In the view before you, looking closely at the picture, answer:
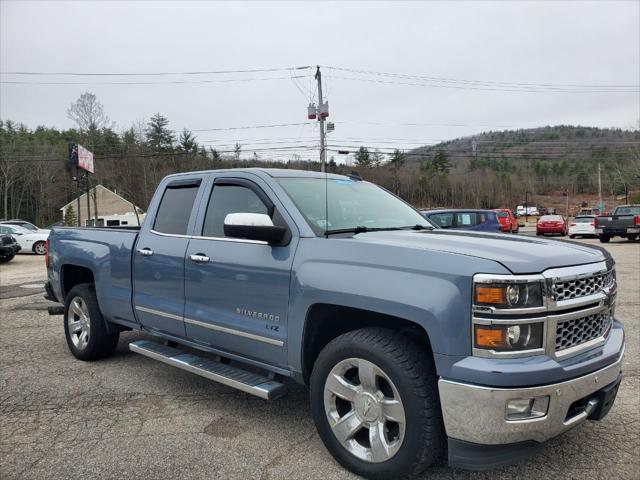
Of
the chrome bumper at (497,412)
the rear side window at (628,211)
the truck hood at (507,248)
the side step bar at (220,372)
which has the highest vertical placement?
the truck hood at (507,248)

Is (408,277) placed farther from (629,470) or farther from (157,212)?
(157,212)

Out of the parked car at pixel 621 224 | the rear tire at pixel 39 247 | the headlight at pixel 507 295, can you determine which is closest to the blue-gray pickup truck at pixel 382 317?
the headlight at pixel 507 295

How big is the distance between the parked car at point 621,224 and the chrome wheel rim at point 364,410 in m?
23.7

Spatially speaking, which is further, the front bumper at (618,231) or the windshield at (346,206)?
the front bumper at (618,231)

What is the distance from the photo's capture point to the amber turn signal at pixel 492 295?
2322 millimetres

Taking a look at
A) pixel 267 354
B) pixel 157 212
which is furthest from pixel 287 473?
pixel 157 212

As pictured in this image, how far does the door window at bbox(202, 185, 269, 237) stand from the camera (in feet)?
12.2

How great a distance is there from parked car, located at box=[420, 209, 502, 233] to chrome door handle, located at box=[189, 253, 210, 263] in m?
12.3

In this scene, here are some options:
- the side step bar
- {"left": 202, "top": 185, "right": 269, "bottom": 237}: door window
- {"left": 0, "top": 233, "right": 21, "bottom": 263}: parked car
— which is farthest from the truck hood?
{"left": 0, "top": 233, "right": 21, "bottom": 263}: parked car

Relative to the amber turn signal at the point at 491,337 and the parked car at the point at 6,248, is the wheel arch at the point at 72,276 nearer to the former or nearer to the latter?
the amber turn signal at the point at 491,337

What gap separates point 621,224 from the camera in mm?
22359

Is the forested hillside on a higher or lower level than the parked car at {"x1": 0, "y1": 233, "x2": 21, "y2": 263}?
higher

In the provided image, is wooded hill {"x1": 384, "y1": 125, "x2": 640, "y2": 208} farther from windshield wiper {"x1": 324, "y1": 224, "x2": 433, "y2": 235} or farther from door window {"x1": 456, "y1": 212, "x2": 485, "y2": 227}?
windshield wiper {"x1": 324, "y1": 224, "x2": 433, "y2": 235}

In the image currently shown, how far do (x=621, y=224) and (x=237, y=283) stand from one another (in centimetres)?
2382
